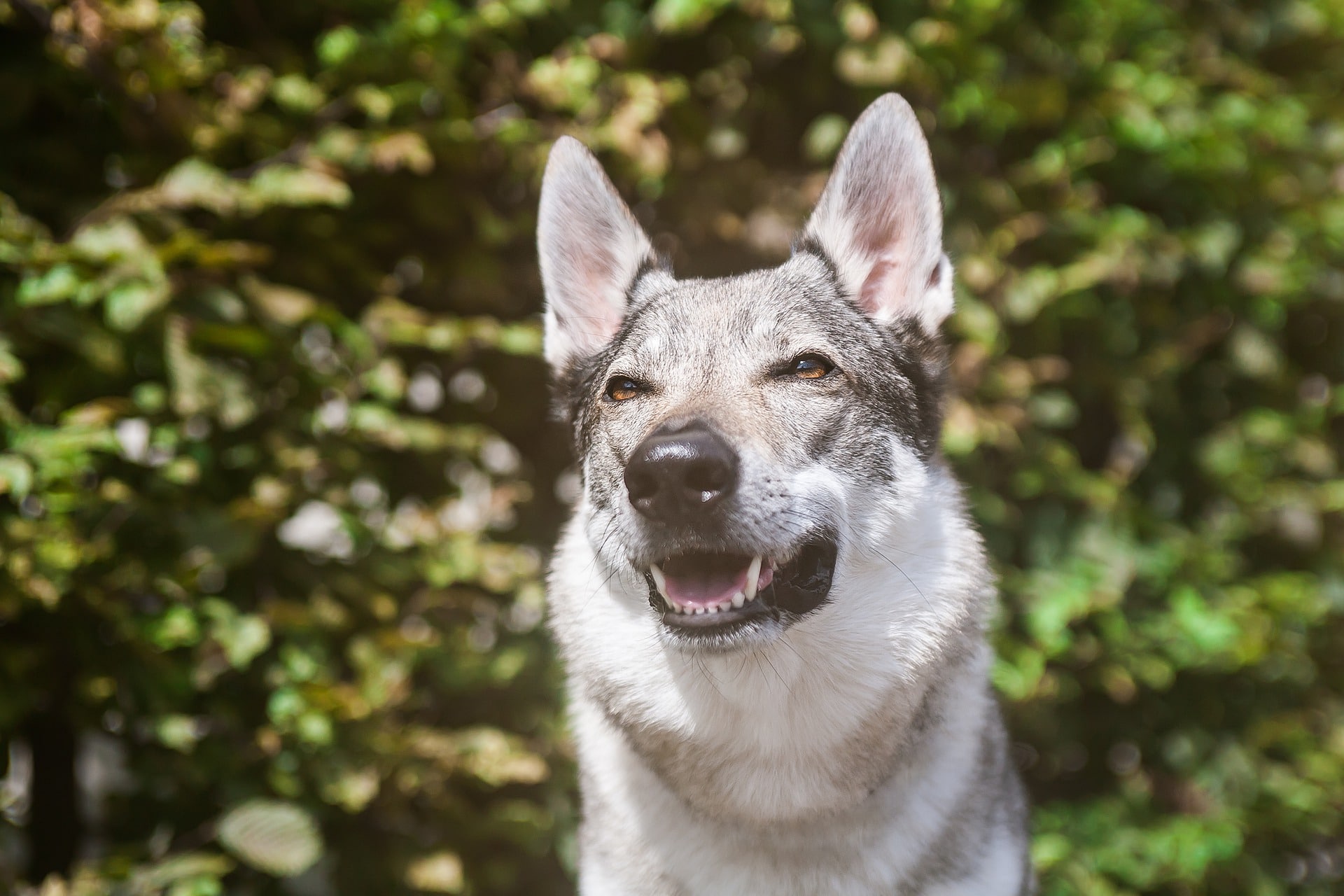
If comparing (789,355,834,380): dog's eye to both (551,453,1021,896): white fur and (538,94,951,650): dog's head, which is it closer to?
(538,94,951,650): dog's head

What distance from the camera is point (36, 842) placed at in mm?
3119

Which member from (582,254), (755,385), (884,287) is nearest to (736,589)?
(755,385)

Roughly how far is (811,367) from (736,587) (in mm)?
586

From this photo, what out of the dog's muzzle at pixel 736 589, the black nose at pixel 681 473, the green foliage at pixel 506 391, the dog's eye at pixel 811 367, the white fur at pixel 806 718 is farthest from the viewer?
the green foliage at pixel 506 391

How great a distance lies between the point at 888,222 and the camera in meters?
2.39

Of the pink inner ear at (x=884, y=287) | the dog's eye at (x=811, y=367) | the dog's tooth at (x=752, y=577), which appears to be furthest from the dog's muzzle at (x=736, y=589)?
the pink inner ear at (x=884, y=287)

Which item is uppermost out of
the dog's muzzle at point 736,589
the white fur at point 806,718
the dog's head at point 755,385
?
the dog's head at point 755,385

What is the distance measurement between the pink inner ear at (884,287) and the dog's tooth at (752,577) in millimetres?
860

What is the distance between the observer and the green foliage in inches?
103

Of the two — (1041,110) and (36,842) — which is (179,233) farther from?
(1041,110)

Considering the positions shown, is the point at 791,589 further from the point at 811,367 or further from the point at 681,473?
the point at 811,367

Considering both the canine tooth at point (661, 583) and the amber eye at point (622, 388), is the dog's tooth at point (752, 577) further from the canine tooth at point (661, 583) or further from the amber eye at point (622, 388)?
the amber eye at point (622, 388)

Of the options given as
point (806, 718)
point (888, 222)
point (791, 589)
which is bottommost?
point (806, 718)

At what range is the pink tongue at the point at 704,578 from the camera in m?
1.94
